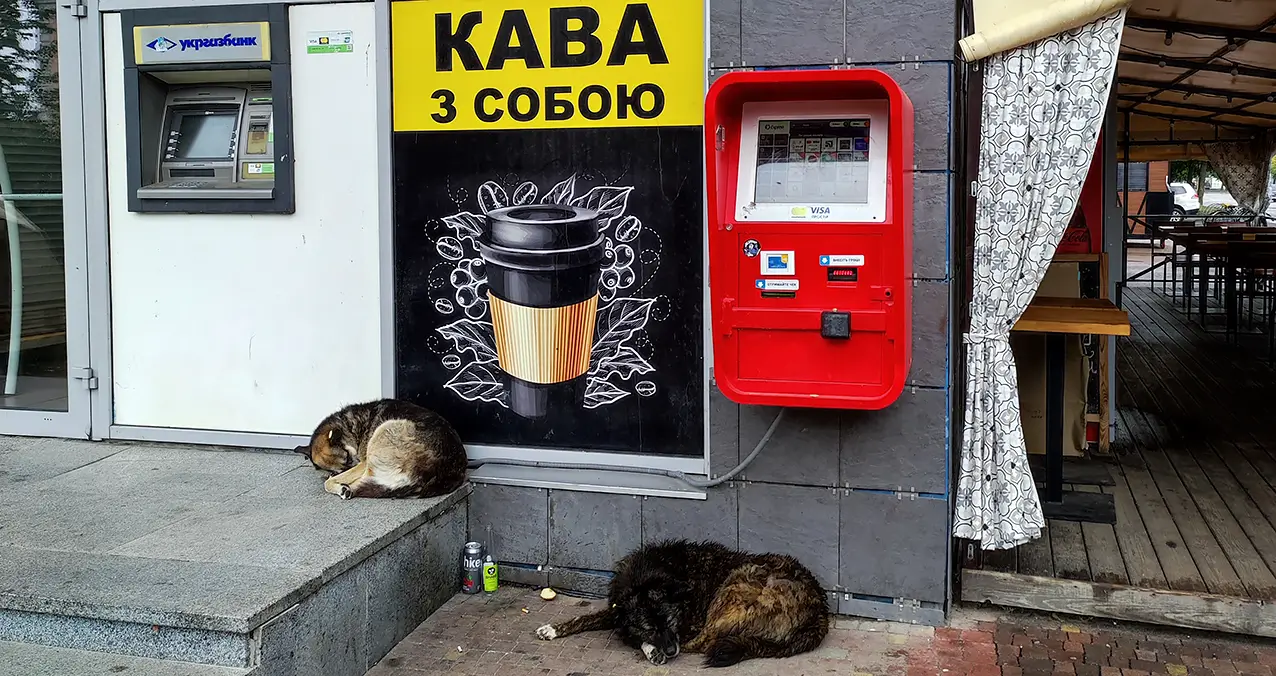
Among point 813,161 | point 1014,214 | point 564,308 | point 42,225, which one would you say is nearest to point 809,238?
point 813,161

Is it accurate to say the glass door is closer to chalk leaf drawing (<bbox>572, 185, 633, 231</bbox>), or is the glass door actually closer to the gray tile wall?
chalk leaf drawing (<bbox>572, 185, 633, 231</bbox>)

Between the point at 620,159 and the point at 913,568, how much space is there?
85.5 inches

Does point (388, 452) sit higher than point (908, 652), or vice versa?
point (388, 452)

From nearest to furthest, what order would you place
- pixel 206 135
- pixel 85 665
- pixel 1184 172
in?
pixel 85 665, pixel 206 135, pixel 1184 172

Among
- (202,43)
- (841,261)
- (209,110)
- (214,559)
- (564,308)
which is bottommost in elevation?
(214,559)

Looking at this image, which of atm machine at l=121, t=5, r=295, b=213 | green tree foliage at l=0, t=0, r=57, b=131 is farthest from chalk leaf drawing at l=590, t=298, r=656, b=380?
green tree foliage at l=0, t=0, r=57, b=131

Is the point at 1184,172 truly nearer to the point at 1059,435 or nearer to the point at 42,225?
the point at 1059,435

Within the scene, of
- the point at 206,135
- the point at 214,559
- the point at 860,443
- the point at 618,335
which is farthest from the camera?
the point at 206,135

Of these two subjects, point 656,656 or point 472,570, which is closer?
point 656,656

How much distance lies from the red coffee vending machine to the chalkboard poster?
57 cm

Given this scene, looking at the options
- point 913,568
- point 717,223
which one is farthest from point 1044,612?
point 717,223

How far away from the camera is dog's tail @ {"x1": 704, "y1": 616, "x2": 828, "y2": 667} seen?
14.1ft

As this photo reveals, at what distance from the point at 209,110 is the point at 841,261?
11.2 feet

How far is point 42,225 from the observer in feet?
19.7
